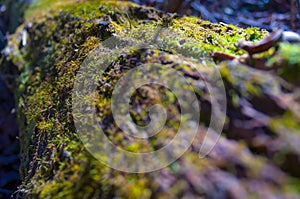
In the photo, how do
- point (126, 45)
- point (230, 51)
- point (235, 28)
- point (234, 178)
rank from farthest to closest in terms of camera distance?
1. point (235, 28)
2. point (126, 45)
3. point (230, 51)
4. point (234, 178)

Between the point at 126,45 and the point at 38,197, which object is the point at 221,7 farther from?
the point at 38,197

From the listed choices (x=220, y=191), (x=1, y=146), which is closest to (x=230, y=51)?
(x=220, y=191)

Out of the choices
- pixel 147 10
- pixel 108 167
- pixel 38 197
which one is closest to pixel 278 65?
pixel 108 167

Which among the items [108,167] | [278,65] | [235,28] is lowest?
[235,28]

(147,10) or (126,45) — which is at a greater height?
(126,45)

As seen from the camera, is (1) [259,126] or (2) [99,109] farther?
(2) [99,109]

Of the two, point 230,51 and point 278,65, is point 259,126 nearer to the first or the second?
point 278,65

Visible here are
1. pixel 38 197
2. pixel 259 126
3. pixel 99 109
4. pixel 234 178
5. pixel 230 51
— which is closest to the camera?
pixel 234 178
